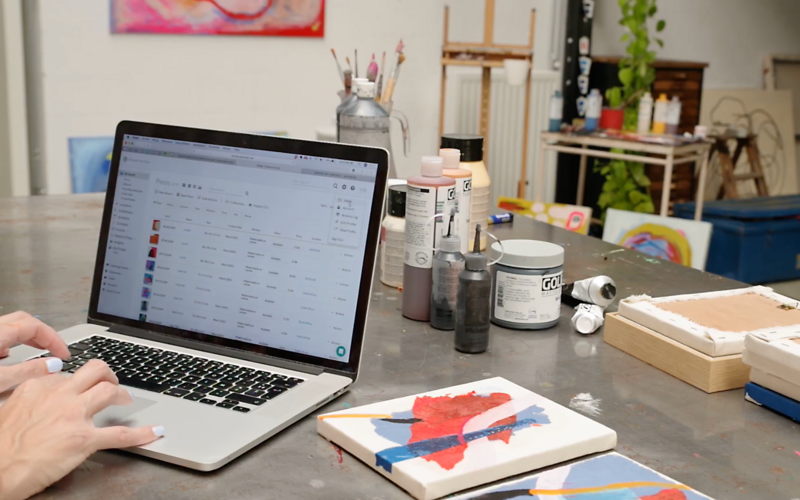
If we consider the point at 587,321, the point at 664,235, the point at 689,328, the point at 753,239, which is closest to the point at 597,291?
the point at 587,321

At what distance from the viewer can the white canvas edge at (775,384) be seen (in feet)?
3.21

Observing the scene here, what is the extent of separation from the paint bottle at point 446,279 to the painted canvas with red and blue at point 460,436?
0.26 meters

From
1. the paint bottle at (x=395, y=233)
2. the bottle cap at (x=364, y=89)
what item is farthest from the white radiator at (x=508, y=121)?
the paint bottle at (x=395, y=233)

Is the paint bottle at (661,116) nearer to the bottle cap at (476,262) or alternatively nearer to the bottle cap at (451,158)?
the bottle cap at (451,158)

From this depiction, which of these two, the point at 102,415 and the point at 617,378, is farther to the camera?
the point at 617,378

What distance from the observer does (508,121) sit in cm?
→ 449

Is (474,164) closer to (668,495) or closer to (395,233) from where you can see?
(395,233)

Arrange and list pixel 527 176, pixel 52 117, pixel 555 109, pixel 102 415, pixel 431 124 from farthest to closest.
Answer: pixel 527 176, pixel 431 124, pixel 555 109, pixel 52 117, pixel 102 415

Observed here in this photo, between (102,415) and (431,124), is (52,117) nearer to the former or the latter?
(431,124)

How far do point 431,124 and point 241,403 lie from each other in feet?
11.7

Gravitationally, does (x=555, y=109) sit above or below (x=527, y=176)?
above

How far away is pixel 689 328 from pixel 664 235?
133cm

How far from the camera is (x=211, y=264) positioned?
3.60ft

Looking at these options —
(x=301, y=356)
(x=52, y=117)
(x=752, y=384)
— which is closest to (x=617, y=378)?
(x=752, y=384)
